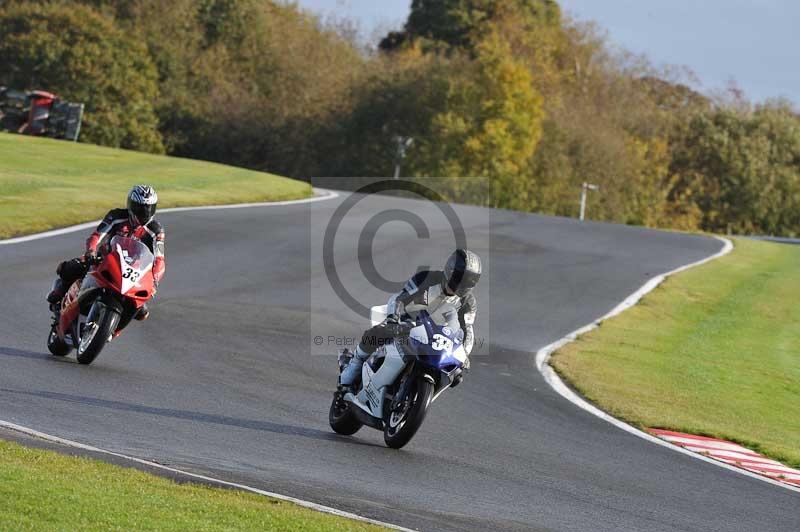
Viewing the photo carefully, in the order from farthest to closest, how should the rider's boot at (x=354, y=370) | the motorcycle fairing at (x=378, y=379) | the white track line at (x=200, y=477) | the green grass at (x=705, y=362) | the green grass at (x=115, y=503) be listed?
the green grass at (x=705, y=362) < the rider's boot at (x=354, y=370) < the motorcycle fairing at (x=378, y=379) < the white track line at (x=200, y=477) < the green grass at (x=115, y=503)

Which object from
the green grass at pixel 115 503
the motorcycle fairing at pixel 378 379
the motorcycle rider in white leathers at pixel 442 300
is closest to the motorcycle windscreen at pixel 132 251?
the motorcycle fairing at pixel 378 379

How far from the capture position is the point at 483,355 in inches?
643

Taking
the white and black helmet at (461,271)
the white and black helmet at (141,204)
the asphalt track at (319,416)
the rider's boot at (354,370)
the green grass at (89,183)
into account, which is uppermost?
the white and black helmet at (141,204)

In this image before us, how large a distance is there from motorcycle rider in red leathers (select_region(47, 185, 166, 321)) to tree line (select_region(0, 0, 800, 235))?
46540 mm

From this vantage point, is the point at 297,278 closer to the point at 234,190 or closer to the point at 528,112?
the point at 234,190

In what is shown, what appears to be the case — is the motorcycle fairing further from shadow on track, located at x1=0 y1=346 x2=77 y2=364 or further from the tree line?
the tree line

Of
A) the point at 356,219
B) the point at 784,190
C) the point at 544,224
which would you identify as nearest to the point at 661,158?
the point at 784,190

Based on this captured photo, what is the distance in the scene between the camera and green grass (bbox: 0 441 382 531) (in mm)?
6234

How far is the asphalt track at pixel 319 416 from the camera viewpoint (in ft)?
27.7

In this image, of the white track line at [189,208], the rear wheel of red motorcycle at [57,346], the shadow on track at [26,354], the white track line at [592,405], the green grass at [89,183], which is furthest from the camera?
the green grass at [89,183]

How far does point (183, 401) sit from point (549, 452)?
3289mm

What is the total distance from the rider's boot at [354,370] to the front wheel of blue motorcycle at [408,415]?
0.54 meters

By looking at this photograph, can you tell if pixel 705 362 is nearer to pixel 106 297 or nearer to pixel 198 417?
pixel 106 297

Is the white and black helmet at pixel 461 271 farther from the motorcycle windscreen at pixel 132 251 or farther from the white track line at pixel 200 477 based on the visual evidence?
the motorcycle windscreen at pixel 132 251
